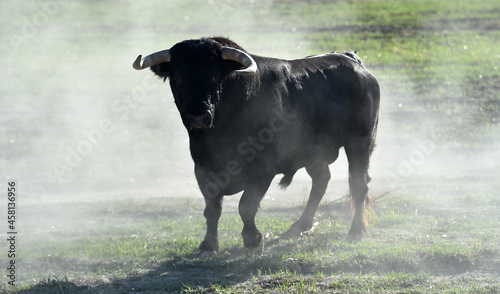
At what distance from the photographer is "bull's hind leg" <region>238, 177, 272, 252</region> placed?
7.77 metres

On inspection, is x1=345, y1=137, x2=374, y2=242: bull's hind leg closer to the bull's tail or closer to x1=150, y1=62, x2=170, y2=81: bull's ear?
the bull's tail

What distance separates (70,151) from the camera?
585 inches

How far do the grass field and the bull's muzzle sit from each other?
1.46 metres

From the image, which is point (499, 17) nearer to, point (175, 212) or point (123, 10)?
point (123, 10)

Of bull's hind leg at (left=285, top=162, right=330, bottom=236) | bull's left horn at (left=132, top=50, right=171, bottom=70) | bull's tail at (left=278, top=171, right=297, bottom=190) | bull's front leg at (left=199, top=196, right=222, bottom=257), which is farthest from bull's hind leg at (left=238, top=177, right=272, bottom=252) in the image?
bull's left horn at (left=132, top=50, right=171, bottom=70)

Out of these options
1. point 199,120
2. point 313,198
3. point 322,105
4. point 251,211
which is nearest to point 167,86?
point 313,198

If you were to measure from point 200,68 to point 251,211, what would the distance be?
5.17ft

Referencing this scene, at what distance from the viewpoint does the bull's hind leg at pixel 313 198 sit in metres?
9.02

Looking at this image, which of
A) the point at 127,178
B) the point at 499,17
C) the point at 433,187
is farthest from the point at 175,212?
the point at 499,17

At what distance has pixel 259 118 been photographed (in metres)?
7.94

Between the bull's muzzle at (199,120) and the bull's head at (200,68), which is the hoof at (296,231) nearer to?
the bull's head at (200,68)

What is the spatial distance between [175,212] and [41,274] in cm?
325

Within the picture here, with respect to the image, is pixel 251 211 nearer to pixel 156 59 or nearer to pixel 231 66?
pixel 231 66

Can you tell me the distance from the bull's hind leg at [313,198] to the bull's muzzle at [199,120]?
2.48 m
